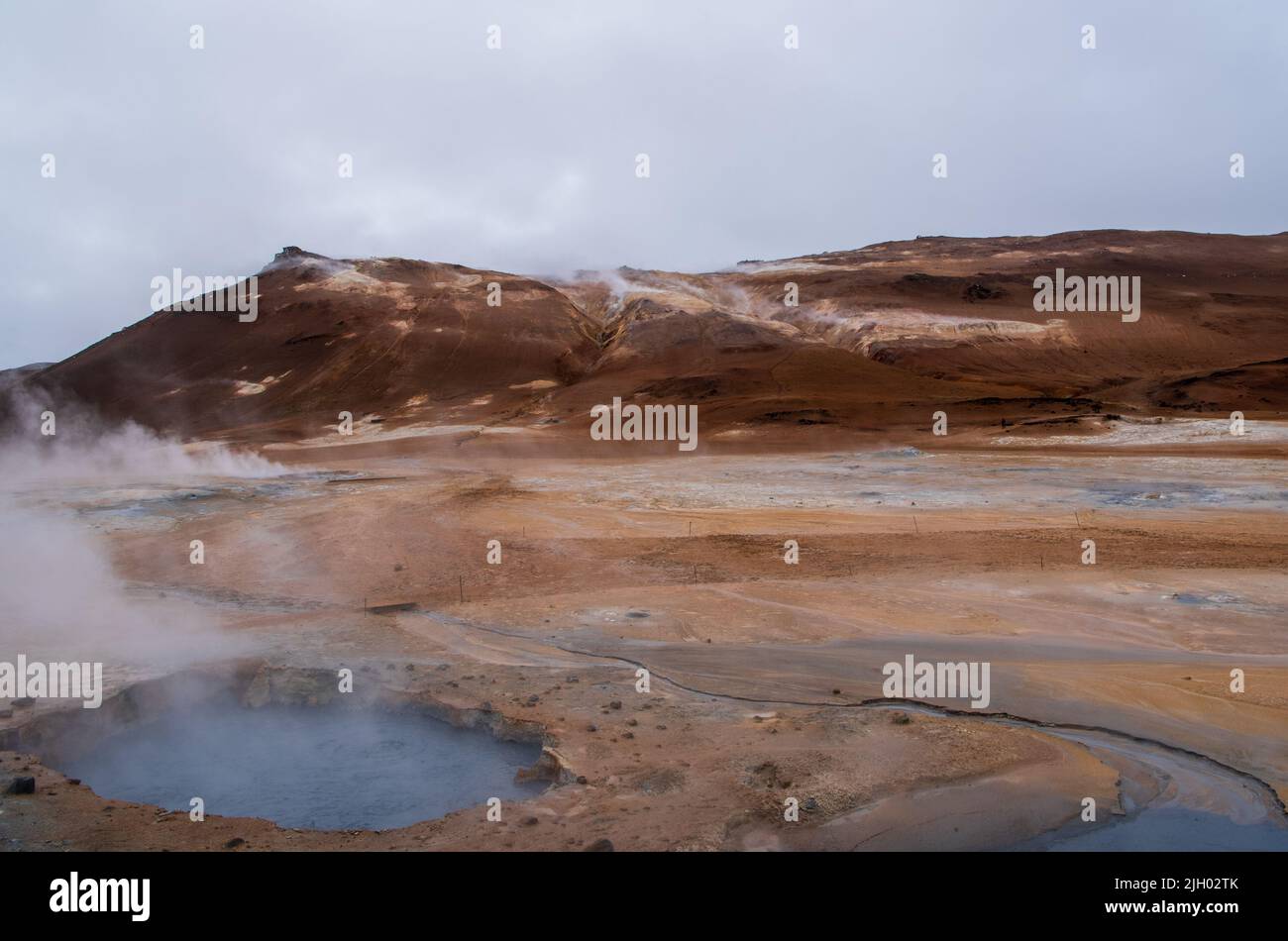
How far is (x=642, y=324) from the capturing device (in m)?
66.0

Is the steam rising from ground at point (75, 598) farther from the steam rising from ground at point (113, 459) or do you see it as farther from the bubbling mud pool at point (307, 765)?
the bubbling mud pool at point (307, 765)

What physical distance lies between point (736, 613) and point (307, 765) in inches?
229

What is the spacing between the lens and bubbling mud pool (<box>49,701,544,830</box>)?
688 centimetres

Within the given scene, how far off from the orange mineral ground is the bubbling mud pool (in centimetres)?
25

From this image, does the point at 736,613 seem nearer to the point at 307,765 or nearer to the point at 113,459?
the point at 307,765

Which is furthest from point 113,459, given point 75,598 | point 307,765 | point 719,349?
point 307,765

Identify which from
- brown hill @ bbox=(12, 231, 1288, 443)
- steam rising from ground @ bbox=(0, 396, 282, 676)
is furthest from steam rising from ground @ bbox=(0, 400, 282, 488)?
brown hill @ bbox=(12, 231, 1288, 443)

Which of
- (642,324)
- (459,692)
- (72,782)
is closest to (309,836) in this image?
(72,782)

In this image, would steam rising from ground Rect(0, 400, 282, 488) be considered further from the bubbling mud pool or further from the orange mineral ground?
the bubbling mud pool

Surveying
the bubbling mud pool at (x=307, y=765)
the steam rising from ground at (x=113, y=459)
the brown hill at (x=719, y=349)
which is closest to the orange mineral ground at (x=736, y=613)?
the bubbling mud pool at (x=307, y=765)

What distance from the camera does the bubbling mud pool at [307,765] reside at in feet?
22.6
